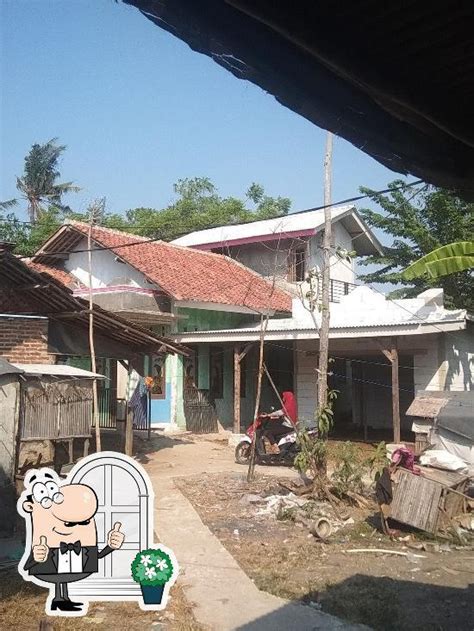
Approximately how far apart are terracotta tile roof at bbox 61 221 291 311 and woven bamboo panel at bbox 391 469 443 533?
9548 millimetres

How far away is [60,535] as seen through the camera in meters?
3.29

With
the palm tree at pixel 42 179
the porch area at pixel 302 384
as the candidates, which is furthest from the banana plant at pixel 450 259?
the palm tree at pixel 42 179

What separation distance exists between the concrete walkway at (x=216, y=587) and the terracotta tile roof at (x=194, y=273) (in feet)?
30.5

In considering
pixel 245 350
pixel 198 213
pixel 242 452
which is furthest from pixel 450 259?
pixel 198 213

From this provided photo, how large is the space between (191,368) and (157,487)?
819 centimetres

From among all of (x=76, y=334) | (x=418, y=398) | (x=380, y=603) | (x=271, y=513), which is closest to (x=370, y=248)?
(x=418, y=398)

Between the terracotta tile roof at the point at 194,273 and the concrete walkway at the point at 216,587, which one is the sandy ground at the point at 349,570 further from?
the terracotta tile roof at the point at 194,273

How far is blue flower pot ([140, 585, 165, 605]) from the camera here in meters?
3.31

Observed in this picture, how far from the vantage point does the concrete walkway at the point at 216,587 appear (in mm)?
4809

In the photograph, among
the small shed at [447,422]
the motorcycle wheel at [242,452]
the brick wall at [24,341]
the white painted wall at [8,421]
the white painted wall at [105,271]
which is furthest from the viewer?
the white painted wall at [105,271]

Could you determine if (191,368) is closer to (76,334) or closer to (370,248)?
(76,334)

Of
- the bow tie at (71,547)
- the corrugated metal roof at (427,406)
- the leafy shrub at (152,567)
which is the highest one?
the corrugated metal roof at (427,406)

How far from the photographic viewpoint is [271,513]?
28.6ft

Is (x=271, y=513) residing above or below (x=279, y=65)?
below
